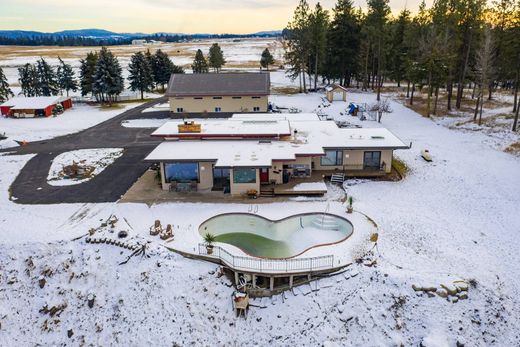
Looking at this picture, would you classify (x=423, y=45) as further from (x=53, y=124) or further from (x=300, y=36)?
(x=53, y=124)

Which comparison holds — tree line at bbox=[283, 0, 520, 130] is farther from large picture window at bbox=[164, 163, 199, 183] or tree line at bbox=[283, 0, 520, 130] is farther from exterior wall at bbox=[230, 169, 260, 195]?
large picture window at bbox=[164, 163, 199, 183]

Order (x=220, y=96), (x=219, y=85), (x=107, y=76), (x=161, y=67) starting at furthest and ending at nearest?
(x=161, y=67)
(x=107, y=76)
(x=219, y=85)
(x=220, y=96)

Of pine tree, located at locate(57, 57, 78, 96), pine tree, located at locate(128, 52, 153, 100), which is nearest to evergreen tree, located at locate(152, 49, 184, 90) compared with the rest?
pine tree, located at locate(128, 52, 153, 100)

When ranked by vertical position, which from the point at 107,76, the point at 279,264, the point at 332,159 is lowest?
the point at 279,264

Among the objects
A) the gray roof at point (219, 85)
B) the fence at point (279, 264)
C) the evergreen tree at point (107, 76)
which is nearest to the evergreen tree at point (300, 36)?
the gray roof at point (219, 85)

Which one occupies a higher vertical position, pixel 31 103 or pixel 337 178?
pixel 31 103

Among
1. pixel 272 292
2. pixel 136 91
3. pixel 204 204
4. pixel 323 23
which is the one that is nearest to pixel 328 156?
pixel 204 204

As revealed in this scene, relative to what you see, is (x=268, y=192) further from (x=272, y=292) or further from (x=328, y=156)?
(x=272, y=292)

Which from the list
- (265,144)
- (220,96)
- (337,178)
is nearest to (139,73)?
(220,96)
